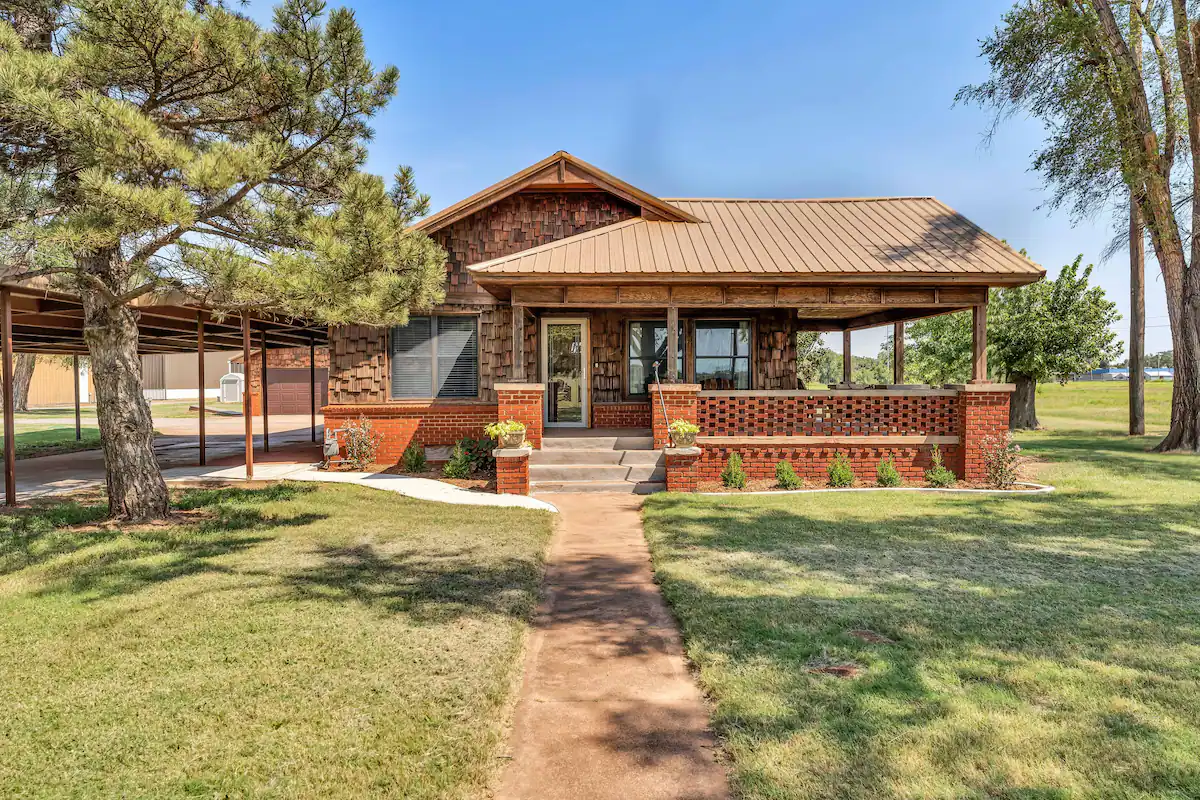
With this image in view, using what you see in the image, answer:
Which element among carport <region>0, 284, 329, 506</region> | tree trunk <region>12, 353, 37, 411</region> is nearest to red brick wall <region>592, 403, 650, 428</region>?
carport <region>0, 284, 329, 506</region>

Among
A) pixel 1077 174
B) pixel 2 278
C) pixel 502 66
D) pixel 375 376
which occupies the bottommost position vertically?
pixel 375 376

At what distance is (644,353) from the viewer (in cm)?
1257

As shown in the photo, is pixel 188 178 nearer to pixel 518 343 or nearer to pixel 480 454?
pixel 518 343

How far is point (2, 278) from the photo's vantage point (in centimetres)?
679

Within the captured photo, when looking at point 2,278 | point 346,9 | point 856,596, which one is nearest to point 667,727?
point 856,596

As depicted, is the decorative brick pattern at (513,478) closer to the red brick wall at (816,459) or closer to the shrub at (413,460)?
the shrub at (413,460)

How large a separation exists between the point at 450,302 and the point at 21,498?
660cm

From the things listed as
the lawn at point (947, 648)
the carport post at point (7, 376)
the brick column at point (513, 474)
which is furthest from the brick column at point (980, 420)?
the carport post at point (7, 376)

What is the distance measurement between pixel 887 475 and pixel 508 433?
5654mm

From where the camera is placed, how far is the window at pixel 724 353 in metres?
12.6

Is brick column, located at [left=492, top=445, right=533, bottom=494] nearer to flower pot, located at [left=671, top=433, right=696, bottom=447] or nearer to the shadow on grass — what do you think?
flower pot, located at [left=671, top=433, right=696, bottom=447]

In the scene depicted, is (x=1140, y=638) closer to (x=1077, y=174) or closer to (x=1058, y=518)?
(x=1058, y=518)

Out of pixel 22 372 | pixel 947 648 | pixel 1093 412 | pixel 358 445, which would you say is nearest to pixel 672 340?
pixel 358 445

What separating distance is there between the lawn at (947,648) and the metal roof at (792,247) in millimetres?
3948
